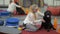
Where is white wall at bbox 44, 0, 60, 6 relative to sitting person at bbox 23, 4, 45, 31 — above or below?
above

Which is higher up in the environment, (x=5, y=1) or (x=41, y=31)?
(x=5, y=1)

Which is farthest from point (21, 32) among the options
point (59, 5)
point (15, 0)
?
point (59, 5)

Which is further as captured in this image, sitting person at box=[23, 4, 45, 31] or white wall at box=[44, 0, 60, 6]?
white wall at box=[44, 0, 60, 6]

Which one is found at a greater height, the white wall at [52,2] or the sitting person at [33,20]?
the white wall at [52,2]

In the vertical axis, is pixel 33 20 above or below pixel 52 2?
below

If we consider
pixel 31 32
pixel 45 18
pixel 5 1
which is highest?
pixel 5 1

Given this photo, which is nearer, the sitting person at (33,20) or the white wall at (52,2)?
the sitting person at (33,20)

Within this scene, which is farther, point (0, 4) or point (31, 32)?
point (0, 4)

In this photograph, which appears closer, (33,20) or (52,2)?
(33,20)

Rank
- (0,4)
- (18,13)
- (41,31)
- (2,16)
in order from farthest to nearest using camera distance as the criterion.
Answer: (0,4) < (18,13) < (2,16) < (41,31)

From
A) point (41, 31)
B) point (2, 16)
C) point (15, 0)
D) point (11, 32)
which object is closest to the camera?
point (11, 32)

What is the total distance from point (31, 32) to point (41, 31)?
194mm

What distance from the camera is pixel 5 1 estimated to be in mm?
6125

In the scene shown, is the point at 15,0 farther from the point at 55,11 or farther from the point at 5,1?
the point at 55,11
